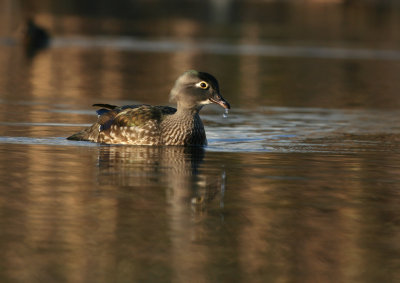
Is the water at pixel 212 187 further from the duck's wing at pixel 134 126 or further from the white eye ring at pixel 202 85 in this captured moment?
the white eye ring at pixel 202 85

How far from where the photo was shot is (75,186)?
41.5 ft

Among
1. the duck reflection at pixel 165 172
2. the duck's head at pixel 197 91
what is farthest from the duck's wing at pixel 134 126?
the duck's head at pixel 197 91

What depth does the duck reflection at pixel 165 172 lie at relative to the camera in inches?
487

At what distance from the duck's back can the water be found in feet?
0.72

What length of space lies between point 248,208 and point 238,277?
2.92m

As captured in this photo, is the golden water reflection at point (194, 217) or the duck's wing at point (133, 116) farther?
the duck's wing at point (133, 116)

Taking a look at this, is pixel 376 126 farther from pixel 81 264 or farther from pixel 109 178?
pixel 81 264

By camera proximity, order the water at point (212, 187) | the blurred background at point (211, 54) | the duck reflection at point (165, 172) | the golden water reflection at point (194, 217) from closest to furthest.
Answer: the golden water reflection at point (194, 217)
the water at point (212, 187)
the duck reflection at point (165, 172)
the blurred background at point (211, 54)

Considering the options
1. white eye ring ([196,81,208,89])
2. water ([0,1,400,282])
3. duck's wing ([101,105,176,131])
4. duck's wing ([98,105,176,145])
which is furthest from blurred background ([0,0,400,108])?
white eye ring ([196,81,208,89])

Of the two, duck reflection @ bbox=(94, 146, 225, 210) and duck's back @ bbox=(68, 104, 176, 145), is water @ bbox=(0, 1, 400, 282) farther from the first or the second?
duck's back @ bbox=(68, 104, 176, 145)

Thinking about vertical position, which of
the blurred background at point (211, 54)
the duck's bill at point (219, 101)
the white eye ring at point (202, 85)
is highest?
the blurred background at point (211, 54)

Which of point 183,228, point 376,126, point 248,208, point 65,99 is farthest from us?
point 65,99

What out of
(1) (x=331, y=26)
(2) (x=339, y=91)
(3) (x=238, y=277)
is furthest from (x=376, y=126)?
(1) (x=331, y=26)

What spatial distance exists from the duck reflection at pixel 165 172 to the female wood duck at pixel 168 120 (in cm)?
18
